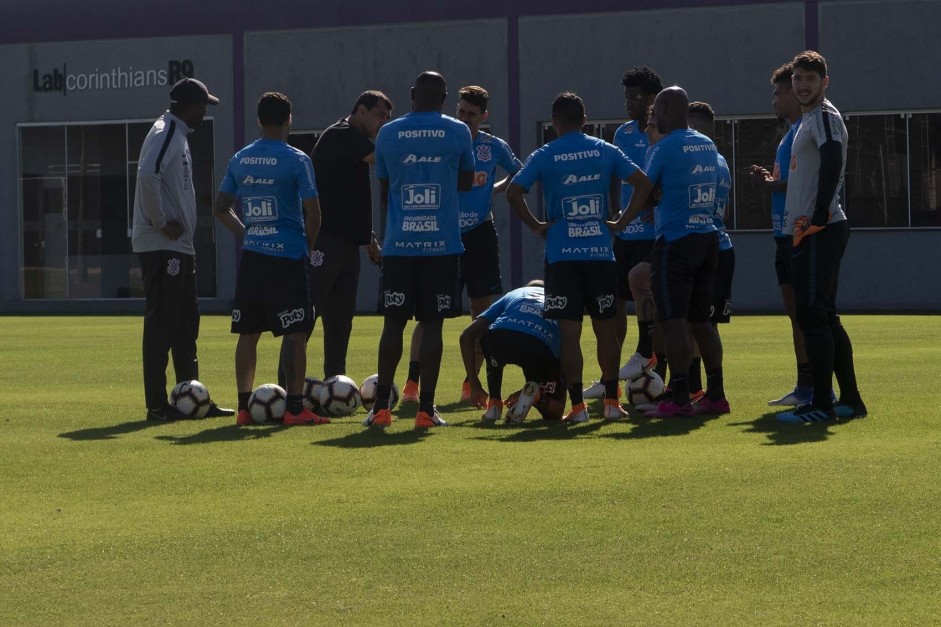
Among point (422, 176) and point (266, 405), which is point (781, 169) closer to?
point (422, 176)

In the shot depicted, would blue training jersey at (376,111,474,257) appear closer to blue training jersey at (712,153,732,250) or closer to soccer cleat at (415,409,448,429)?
soccer cleat at (415,409,448,429)

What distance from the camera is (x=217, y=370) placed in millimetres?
15383

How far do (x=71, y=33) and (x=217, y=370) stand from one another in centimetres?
2268

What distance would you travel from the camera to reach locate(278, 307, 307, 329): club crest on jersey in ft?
33.7

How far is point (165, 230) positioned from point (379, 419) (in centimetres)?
214

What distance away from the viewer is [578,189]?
10.0 meters

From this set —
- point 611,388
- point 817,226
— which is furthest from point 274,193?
point 817,226

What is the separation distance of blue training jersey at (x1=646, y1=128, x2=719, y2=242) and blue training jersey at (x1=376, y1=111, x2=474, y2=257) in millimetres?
1368

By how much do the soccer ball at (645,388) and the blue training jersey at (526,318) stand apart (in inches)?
39.6

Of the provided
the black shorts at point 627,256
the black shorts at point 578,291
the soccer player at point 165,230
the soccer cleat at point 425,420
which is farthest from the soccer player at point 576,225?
the soccer player at point 165,230

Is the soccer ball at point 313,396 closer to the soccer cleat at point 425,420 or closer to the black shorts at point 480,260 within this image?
the soccer cleat at point 425,420

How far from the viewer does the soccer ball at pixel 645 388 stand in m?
11.1

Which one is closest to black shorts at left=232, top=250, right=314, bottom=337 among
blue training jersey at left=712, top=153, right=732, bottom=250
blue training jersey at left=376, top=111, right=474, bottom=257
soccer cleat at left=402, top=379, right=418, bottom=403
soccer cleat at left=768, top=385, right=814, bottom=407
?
blue training jersey at left=376, top=111, right=474, bottom=257

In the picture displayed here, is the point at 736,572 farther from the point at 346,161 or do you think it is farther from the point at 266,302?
the point at 346,161
